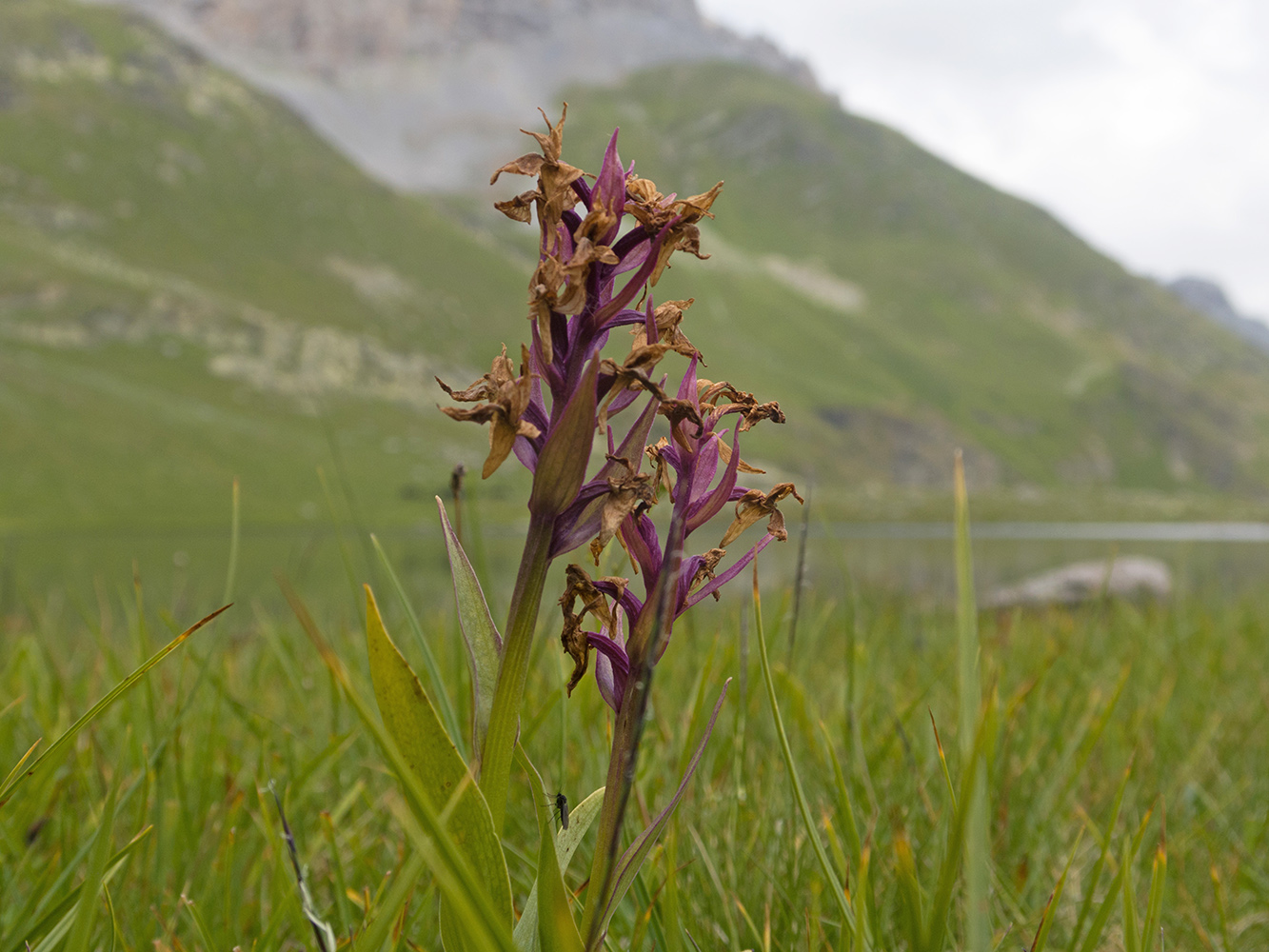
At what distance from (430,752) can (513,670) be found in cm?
11

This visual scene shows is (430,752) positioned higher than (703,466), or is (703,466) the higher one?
(703,466)

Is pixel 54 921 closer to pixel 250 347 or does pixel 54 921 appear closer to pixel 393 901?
pixel 393 901

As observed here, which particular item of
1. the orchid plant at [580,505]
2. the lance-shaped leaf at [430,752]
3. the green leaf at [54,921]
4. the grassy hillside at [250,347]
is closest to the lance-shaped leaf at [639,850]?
the orchid plant at [580,505]

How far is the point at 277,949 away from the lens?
1526 millimetres

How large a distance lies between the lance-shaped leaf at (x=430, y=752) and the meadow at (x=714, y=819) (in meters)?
0.12

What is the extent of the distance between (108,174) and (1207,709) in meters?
207

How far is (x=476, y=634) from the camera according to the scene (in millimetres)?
946

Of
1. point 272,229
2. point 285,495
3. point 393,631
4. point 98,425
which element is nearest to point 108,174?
point 272,229

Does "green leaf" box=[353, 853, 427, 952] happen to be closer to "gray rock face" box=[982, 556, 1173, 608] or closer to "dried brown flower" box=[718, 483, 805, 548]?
"dried brown flower" box=[718, 483, 805, 548]

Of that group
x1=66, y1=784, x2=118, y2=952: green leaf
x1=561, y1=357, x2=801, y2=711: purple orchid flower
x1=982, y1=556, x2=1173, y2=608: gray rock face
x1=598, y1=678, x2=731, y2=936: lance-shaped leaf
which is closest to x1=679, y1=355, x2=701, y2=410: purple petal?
x1=561, y1=357, x2=801, y2=711: purple orchid flower

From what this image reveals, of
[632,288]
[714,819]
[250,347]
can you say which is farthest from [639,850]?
[250,347]

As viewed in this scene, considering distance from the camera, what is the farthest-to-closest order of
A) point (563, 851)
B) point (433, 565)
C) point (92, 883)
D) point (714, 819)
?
point (433, 565) → point (714, 819) → point (563, 851) → point (92, 883)

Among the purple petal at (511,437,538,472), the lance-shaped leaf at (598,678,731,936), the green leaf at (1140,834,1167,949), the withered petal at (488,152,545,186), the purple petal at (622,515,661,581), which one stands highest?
the withered petal at (488,152,545,186)

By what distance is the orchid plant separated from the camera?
2.80ft
